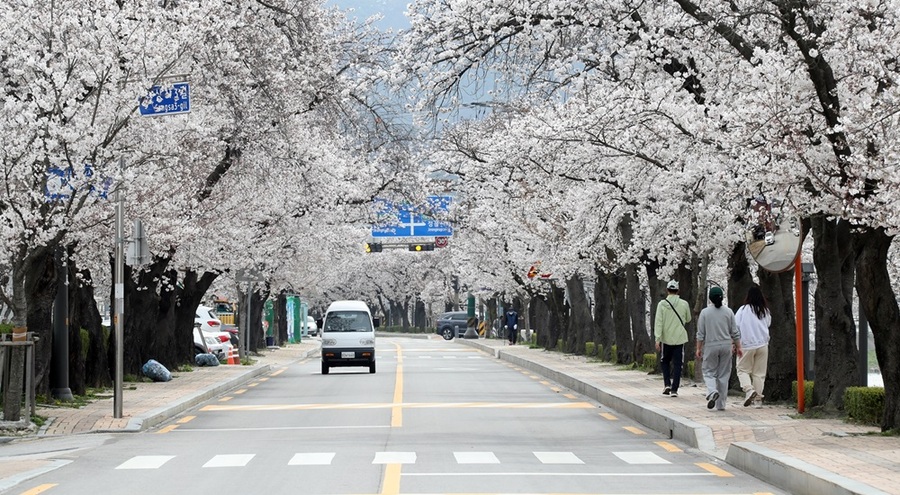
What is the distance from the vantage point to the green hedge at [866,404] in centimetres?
A: 1684

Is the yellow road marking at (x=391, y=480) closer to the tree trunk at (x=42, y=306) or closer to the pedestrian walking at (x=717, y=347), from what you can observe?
the pedestrian walking at (x=717, y=347)

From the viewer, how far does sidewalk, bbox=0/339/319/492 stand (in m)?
14.7

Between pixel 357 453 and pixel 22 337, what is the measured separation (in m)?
6.27

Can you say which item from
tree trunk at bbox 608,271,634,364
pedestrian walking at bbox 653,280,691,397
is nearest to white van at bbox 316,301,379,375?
tree trunk at bbox 608,271,634,364

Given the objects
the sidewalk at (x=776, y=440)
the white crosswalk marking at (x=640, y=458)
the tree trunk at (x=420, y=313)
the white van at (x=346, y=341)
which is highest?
the tree trunk at (x=420, y=313)

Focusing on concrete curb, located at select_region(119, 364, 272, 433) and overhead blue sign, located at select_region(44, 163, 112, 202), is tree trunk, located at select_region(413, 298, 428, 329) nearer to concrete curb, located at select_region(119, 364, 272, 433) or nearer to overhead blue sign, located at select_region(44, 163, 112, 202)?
concrete curb, located at select_region(119, 364, 272, 433)

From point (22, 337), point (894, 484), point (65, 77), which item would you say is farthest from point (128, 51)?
point (894, 484)

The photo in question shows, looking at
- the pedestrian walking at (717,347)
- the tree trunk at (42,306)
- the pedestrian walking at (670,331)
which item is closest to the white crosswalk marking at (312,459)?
the tree trunk at (42,306)

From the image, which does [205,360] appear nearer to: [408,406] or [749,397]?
[408,406]

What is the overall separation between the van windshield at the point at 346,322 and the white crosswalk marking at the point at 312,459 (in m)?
22.2

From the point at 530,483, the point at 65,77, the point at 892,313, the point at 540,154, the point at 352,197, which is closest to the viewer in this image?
the point at 530,483

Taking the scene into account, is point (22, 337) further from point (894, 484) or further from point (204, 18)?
point (894, 484)

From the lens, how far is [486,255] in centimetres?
6216

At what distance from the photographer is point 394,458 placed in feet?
Result: 48.6
